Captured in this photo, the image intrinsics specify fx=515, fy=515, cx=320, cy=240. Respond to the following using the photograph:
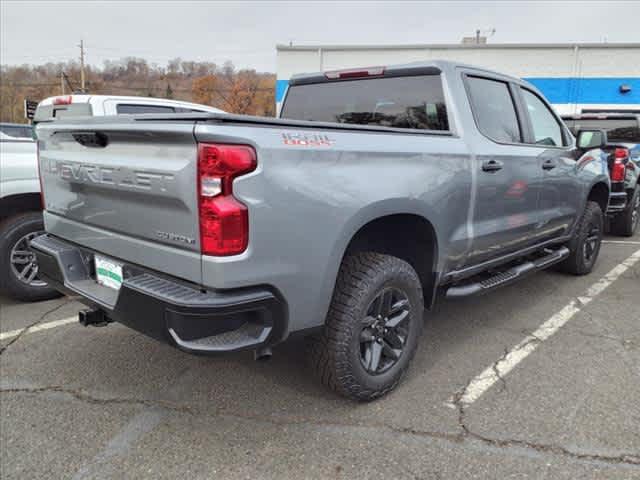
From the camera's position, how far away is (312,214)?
226 centimetres

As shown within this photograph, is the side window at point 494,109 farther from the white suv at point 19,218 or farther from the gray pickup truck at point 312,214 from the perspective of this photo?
the white suv at point 19,218

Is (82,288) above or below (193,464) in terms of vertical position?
above

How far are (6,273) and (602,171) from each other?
569 centimetres

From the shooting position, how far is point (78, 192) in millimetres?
2750

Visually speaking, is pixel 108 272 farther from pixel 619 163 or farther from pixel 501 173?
pixel 619 163

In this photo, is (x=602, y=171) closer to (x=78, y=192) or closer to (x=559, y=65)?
(x=78, y=192)

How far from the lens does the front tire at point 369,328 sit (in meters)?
2.57

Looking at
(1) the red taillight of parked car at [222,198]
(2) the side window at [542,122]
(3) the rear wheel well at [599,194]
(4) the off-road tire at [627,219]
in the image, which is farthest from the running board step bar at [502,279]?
(4) the off-road tire at [627,219]

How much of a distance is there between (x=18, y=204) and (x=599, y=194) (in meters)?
5.66

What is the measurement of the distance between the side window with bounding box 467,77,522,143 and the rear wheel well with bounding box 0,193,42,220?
3743 millimetres

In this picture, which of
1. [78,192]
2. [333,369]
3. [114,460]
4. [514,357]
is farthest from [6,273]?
[514,357]

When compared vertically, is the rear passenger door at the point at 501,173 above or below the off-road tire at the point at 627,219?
above

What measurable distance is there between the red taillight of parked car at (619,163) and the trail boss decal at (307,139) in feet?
19.1

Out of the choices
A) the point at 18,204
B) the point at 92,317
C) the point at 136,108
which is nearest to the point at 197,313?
the point at 92,317
